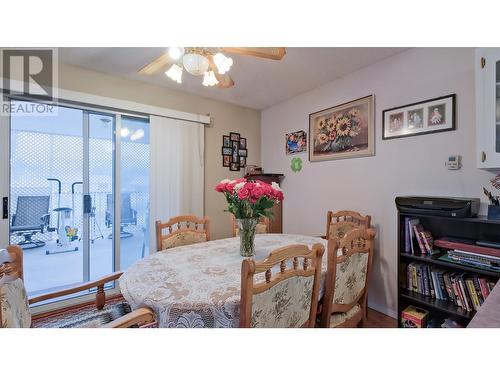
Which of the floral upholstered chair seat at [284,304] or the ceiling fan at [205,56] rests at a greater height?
the ceiling fan at [205,56]

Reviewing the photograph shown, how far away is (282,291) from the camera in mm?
929

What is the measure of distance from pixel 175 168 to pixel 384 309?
2.62 m

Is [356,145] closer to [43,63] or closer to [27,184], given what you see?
[43,63]

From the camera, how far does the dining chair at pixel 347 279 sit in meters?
1.15

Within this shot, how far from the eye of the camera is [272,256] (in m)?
0.87

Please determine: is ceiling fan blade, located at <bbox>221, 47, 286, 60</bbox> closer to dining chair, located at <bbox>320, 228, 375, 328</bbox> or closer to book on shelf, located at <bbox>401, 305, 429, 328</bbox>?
dining chair, located at <bbox>320, 228, 375, 328</bbox>

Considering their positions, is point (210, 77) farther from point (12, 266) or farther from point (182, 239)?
point (12, 266)

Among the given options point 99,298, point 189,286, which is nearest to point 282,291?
point 189,286

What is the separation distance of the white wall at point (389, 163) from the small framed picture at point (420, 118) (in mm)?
45

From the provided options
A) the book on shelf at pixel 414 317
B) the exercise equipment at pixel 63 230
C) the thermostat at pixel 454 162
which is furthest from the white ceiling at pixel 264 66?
the book on shelf at pixel 414 317

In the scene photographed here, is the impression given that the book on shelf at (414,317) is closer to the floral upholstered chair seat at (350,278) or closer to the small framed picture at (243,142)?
the floral upholstered chair seat at (350,278)

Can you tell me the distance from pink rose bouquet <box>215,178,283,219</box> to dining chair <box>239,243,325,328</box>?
0.50 metres
